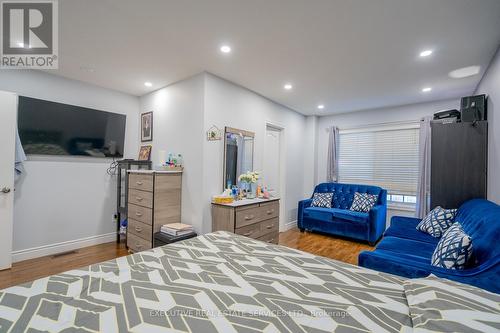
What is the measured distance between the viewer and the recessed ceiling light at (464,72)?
2.82 m

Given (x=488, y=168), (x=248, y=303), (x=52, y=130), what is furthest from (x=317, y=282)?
(x=52, y=130)

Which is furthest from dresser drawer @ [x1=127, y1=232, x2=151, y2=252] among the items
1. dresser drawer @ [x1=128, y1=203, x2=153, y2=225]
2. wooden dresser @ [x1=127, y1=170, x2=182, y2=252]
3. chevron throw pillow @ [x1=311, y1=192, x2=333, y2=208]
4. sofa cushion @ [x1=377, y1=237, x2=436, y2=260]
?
chevron throw pillow @ [x1=311, y1=192, x2=333, y2=208]

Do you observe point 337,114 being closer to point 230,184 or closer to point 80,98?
point 230,184

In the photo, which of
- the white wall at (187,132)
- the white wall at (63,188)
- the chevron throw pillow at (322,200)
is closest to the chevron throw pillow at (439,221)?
the chevron throw pillow at (322,200)

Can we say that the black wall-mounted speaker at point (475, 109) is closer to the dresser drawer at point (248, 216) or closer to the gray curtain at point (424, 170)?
the gray curtain at point (424, 170)

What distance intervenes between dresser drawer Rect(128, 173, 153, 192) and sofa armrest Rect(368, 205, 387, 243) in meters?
3.57

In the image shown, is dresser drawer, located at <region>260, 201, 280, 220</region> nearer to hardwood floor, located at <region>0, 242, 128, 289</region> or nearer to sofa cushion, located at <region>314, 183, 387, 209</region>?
sofa cushion, located at <region>314, 183, 387, 209</region>

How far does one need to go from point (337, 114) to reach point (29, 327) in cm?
556

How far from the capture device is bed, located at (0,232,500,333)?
2.74 ft

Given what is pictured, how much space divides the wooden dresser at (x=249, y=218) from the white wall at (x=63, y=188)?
208cm

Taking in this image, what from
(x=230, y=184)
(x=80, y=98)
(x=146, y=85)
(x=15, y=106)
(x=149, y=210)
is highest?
(x=146, y=85)

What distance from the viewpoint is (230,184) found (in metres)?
3.44

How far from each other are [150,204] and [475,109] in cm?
428

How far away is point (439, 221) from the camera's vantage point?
2691 mm
